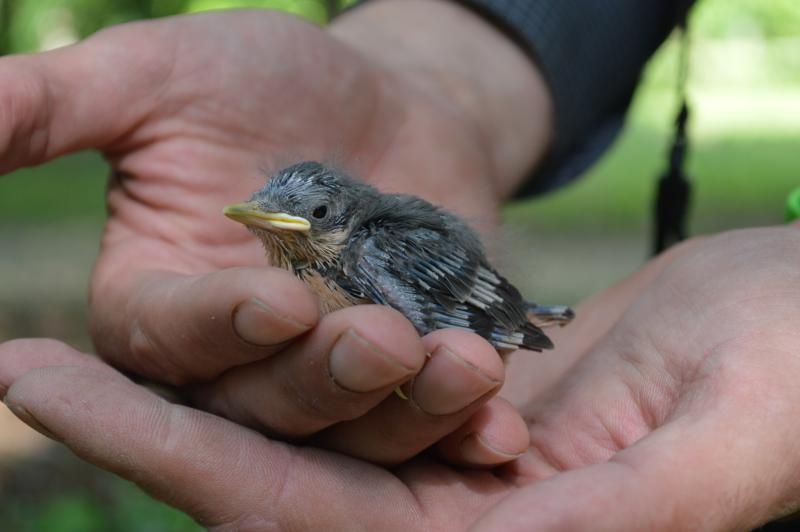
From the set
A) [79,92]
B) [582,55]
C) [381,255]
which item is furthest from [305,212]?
[582,55]

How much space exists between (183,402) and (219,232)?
0.67 m

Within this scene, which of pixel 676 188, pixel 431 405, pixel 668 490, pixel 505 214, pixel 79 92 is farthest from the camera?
pixel 505 214

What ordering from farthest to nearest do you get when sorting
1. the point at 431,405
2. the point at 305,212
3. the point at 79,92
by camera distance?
1. the point at 79,92
2. the point at 305,212
3. the point at 431,405

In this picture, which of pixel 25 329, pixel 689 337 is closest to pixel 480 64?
pixel 689 337

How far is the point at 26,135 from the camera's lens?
2.12 metres

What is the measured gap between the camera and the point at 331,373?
5.17 ft

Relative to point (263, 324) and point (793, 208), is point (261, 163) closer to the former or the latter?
point (263, 324)

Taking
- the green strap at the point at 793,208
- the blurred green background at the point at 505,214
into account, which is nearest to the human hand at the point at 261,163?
the blurred green background at the point at 505,214

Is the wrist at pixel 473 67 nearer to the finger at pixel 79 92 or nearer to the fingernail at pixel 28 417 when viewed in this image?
the finger at pixel 79 92

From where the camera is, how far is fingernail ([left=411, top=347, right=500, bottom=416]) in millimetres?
1604

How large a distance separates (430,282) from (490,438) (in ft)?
1.22

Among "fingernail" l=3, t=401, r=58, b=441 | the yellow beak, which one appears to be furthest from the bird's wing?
"fingernail" l=3, t=401, r=58, b=441

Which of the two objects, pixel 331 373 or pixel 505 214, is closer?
pixel 331 373

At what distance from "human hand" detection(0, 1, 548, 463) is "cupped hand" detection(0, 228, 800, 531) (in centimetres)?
12
